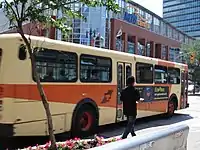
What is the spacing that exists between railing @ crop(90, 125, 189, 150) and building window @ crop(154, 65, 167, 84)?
30.0 feet

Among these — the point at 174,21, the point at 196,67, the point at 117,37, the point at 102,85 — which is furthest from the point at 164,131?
the point at 174,21

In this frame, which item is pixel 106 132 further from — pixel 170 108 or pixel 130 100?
pixel 170 108

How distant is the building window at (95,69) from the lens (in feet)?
36.3

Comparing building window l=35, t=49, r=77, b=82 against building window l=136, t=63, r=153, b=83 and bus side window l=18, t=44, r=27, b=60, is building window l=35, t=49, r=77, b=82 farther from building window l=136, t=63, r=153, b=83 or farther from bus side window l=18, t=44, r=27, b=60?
building window l=136, t=63, r=153, b=83

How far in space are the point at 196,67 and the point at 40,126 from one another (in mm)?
50829

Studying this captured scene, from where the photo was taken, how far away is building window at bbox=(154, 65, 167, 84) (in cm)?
1575

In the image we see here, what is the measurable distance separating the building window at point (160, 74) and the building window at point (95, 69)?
391cm

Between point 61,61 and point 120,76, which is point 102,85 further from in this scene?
point 61,61

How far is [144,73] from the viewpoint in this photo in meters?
14.7

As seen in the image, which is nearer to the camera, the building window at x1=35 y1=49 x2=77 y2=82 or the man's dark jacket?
the man's dark jacket

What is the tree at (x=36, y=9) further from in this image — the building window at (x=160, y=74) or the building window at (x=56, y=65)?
the building window at (x=160, y=74)

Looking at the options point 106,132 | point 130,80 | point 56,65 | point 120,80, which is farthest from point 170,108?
point 56,65

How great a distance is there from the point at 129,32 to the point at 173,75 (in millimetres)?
35779

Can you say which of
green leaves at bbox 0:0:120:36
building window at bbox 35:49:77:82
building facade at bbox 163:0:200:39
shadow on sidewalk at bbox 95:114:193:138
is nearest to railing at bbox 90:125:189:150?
green leaves at bbox 0:0:120:36
